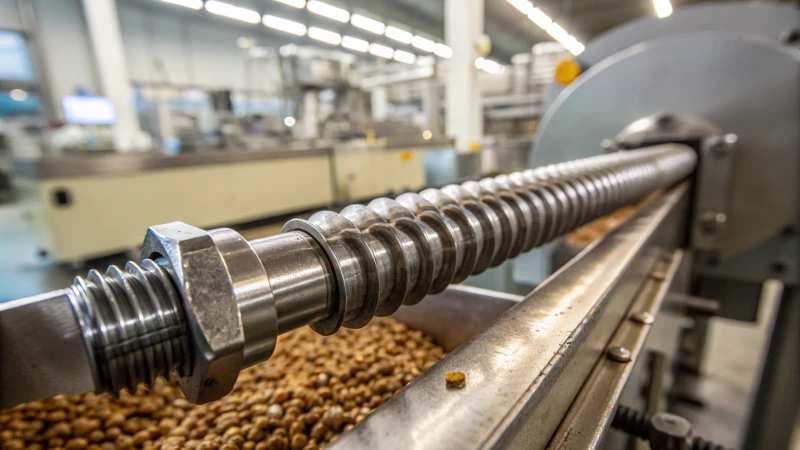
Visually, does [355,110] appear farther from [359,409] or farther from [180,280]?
[180,280]

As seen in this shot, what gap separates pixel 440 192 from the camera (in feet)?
1.75

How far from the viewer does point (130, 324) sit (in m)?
0.28

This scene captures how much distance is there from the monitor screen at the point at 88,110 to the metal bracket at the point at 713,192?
3988mm

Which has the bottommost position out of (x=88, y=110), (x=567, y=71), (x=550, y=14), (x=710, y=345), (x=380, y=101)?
(x=710, y=345)

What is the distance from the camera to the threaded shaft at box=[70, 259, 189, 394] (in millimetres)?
281

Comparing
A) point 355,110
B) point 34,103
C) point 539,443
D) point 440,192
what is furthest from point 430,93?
point 34,103

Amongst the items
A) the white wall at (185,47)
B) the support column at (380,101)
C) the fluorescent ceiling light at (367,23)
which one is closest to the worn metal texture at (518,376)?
the support column at (380,101)

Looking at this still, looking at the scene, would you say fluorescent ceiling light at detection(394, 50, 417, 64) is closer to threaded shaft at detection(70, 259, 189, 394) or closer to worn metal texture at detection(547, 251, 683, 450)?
worn metal texture at detection(547, 251, 683, 450)

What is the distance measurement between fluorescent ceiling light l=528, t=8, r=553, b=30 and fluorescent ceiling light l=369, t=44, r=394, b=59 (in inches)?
107

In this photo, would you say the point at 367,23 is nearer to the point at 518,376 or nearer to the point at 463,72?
the point at 463,72

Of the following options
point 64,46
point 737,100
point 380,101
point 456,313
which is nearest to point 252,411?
point 456,313

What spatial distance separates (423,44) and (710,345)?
21.4 ft

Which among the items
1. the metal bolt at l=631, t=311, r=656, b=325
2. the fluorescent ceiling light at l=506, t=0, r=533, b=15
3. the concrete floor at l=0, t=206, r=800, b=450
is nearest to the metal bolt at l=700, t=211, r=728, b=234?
the metal bolt at l=631, t=311, r=656, b=325

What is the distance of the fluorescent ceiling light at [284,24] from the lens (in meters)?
5.47
